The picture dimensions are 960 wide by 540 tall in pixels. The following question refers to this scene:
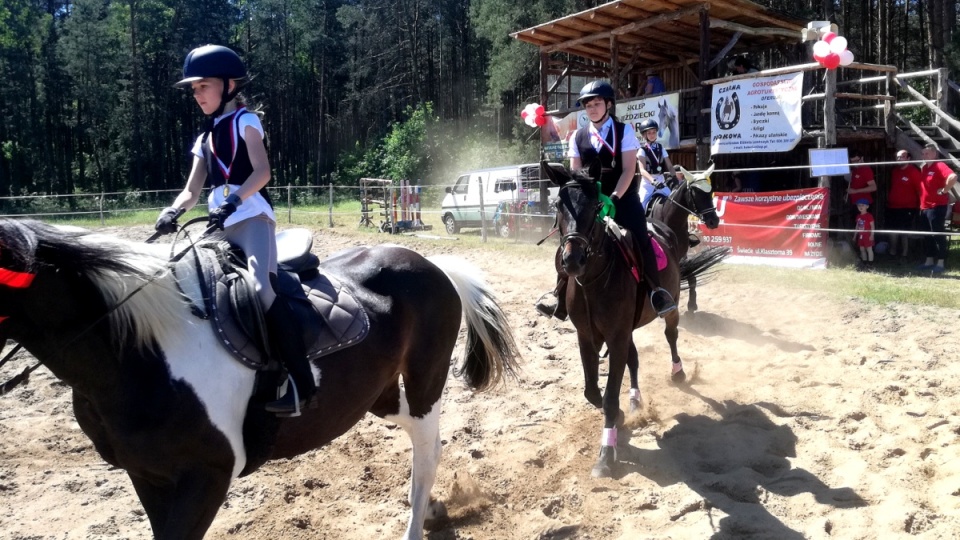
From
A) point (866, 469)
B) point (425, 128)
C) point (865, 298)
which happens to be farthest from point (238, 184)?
point (425, 128)

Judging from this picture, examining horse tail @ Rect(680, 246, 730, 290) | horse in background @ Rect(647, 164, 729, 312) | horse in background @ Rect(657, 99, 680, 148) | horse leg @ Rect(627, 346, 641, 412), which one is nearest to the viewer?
horse leg @ Rect(627, 346, 641, 412)

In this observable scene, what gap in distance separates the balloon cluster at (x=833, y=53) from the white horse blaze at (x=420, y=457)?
32.6 feet

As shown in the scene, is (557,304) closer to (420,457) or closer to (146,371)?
(420,457)

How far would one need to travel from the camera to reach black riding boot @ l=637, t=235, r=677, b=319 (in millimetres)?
5391

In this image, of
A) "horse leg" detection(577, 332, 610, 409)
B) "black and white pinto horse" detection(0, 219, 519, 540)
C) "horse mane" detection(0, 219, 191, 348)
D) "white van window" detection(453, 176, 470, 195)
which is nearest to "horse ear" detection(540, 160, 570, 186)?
"horse leg" detection(577, 332, 610, 409)

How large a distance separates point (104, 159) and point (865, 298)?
168ft

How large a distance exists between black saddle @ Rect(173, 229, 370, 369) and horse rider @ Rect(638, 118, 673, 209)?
562 centimetres

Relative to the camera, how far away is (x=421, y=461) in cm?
413

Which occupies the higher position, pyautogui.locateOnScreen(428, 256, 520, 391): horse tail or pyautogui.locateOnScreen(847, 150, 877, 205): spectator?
pyautogui.locateOnScreen(847, 150, 877, 205): spectator

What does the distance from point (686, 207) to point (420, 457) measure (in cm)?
520

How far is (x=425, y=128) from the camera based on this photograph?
40.6m

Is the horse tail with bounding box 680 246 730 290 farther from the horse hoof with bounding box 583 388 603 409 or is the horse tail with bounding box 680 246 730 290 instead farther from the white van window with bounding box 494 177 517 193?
the white van window with bounding box 494 177 517 193

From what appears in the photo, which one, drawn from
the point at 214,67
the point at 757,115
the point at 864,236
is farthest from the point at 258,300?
the point at 757,115

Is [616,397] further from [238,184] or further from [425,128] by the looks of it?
[425,128]
